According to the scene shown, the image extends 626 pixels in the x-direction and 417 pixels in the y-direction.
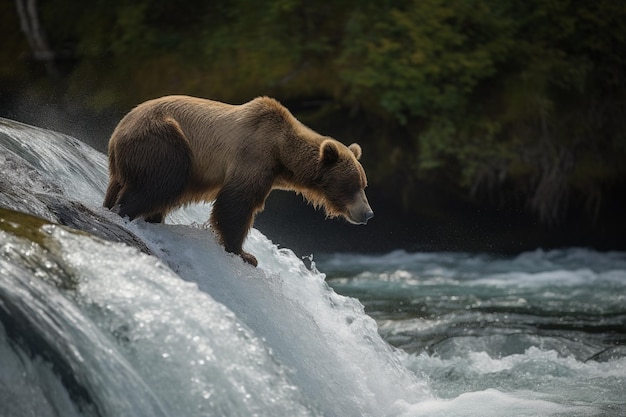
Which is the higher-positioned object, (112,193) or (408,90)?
(408,90)

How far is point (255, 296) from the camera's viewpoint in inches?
190

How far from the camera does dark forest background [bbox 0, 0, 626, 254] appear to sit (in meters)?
12.8

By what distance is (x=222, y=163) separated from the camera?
203 inches

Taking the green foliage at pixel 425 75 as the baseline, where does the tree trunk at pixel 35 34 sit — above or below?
below

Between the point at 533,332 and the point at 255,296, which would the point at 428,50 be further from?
the point at 255,296

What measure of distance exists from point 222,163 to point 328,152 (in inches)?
23.8

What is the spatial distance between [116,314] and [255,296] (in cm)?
159

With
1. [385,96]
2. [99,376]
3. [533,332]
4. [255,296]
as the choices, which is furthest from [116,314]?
[385,96]

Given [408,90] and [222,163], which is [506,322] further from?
[408,90]

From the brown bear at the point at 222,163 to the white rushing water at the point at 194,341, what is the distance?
0.54ft

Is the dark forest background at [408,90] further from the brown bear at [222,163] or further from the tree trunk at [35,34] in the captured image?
the brown bear at [222,163]

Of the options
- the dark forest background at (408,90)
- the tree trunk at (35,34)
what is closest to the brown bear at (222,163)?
the dark forest background at (408,90)

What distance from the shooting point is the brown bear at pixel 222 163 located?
16.2 feet

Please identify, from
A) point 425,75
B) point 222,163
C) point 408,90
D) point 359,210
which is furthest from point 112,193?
point 425,75
